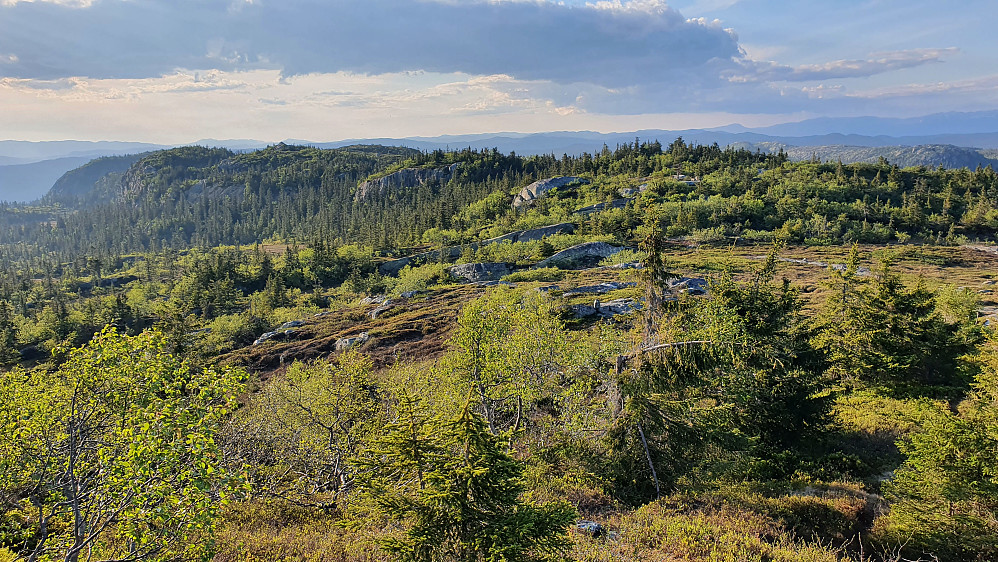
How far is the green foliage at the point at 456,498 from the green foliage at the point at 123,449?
333 cm

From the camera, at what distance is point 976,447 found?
11000 millimetres

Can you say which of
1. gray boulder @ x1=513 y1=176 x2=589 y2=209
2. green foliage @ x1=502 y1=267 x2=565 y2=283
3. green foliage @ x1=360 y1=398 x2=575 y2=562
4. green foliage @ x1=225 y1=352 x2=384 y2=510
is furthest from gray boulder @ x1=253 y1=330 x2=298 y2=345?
gray boulder @ x1=513 y1=176 x2=589 y2=209

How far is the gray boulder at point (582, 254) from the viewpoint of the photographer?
88.6 metres

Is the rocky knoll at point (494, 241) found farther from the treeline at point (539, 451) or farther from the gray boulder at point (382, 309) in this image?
the treeline at point (539, 451)

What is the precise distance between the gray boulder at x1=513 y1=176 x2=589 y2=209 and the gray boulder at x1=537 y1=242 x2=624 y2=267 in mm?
51561

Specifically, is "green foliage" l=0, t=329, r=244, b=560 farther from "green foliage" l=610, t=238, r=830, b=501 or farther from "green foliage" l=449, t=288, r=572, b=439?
"green foliage" l=449, t=288, r=572, b=439

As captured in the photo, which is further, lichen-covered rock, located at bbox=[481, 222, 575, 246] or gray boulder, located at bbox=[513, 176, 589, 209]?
gray boulder, located at bbox=[513, 176, 589, 209]

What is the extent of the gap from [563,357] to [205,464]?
14.4 metres

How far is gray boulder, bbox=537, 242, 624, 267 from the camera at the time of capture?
88.6m

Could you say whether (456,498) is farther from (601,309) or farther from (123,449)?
(601,309)

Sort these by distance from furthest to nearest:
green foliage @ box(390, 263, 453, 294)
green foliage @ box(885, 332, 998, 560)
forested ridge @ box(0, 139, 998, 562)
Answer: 1. green foliage @ box(390, 263, 453, 294)
2. green foliage @ box(885, 332, 998, 560)
3. forested ridge @ box(0, 139, 998, 562)

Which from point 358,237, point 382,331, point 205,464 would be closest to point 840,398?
point 205,464

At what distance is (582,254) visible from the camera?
90.4 metres

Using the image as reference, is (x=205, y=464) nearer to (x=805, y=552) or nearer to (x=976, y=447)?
(x=805, y=552)
